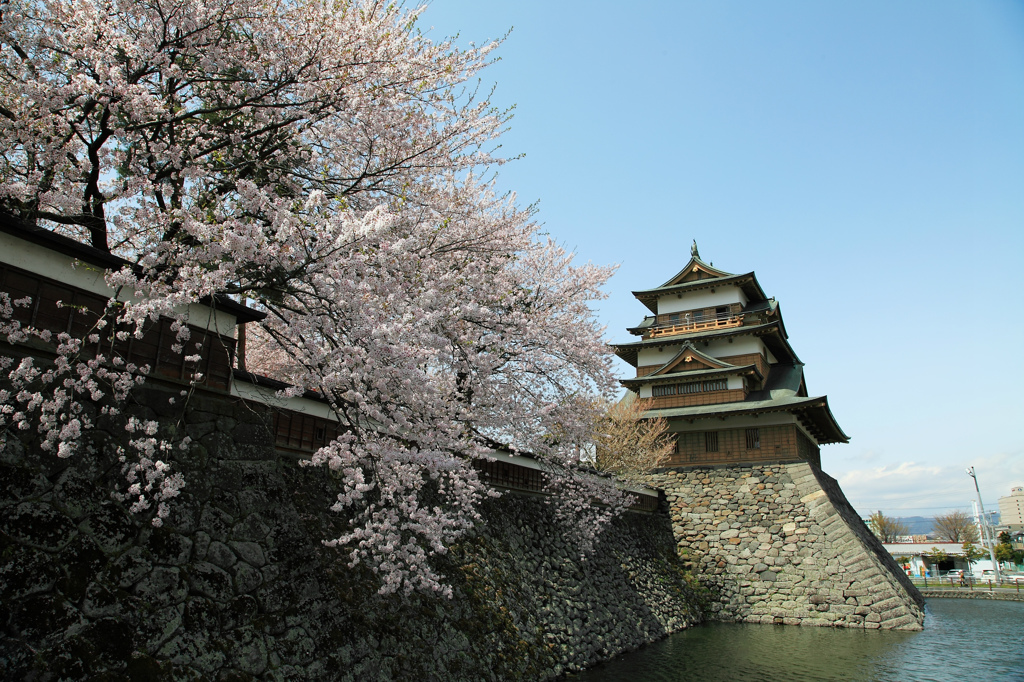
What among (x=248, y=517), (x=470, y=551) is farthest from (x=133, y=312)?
(x=470, y=551)

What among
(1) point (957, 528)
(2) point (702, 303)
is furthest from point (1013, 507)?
(2) point (702, 303)

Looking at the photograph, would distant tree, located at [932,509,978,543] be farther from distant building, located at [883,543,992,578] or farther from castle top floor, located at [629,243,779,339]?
castle top floor, located at [629,243,779,339]

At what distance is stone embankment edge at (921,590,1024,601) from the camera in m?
29.4

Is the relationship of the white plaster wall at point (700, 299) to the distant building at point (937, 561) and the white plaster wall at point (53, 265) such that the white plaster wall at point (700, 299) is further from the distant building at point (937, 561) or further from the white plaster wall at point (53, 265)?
the distant building at point (937, 561)

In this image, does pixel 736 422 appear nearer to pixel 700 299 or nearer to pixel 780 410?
pixel 780 410

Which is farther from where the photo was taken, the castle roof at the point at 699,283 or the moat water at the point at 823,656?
the castle roof at the point at 699,283

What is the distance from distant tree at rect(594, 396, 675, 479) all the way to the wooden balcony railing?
4.23m

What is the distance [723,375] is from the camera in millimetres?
23344

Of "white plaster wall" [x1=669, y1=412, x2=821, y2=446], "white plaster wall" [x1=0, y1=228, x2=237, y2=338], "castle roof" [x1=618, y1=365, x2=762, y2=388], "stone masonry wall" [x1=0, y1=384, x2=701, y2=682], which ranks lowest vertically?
"stone masonry wall" [x1=0, y1=384, x2=701, y2=682]

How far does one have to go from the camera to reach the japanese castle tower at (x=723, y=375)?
870 inches

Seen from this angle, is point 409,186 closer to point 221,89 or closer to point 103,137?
point 221,89

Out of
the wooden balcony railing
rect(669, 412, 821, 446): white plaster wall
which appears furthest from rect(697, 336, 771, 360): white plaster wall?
rect(669, 412, 821, 446): white plaster wall

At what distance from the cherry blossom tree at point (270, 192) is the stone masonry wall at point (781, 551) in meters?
14.5

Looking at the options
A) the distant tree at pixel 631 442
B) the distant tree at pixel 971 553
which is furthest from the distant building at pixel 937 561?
the distant tree at pixel 631 442
